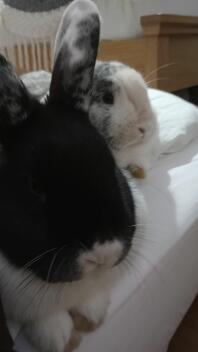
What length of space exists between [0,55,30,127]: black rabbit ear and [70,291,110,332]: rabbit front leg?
31 cm

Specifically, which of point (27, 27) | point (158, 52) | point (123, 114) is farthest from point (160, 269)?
point (158, 52)

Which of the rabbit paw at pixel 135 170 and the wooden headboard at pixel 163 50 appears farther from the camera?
the wooden headboard at pixel 163 50

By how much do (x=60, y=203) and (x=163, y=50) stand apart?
5.75ft

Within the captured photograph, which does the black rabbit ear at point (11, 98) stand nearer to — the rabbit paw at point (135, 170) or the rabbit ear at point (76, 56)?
the rabbit ear at point (76, 56)

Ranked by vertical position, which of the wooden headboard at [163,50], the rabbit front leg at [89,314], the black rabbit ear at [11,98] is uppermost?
the black rabbit ear at [11,98]

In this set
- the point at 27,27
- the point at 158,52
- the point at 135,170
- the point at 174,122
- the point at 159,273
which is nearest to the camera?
the point at 159,273

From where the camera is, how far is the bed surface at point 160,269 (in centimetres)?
72

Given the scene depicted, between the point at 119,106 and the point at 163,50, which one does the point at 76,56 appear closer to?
the point at 119,106

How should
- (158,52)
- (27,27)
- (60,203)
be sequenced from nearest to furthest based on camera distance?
(60,203) < (27,27) < (158,52)

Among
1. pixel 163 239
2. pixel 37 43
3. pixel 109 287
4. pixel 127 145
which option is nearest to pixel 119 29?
pixel 37 43

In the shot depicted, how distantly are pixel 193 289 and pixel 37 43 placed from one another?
1.25 m

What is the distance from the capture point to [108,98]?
0.88 metres

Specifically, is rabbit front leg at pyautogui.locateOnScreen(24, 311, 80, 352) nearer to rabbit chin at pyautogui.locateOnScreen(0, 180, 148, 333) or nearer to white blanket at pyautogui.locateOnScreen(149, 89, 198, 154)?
rabbit chin at pyautogui.locateOnScreen(0, 180, 148, 333)

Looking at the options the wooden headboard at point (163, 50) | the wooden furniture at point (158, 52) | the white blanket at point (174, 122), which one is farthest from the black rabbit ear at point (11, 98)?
the wooden headboard at point (163, 50)
